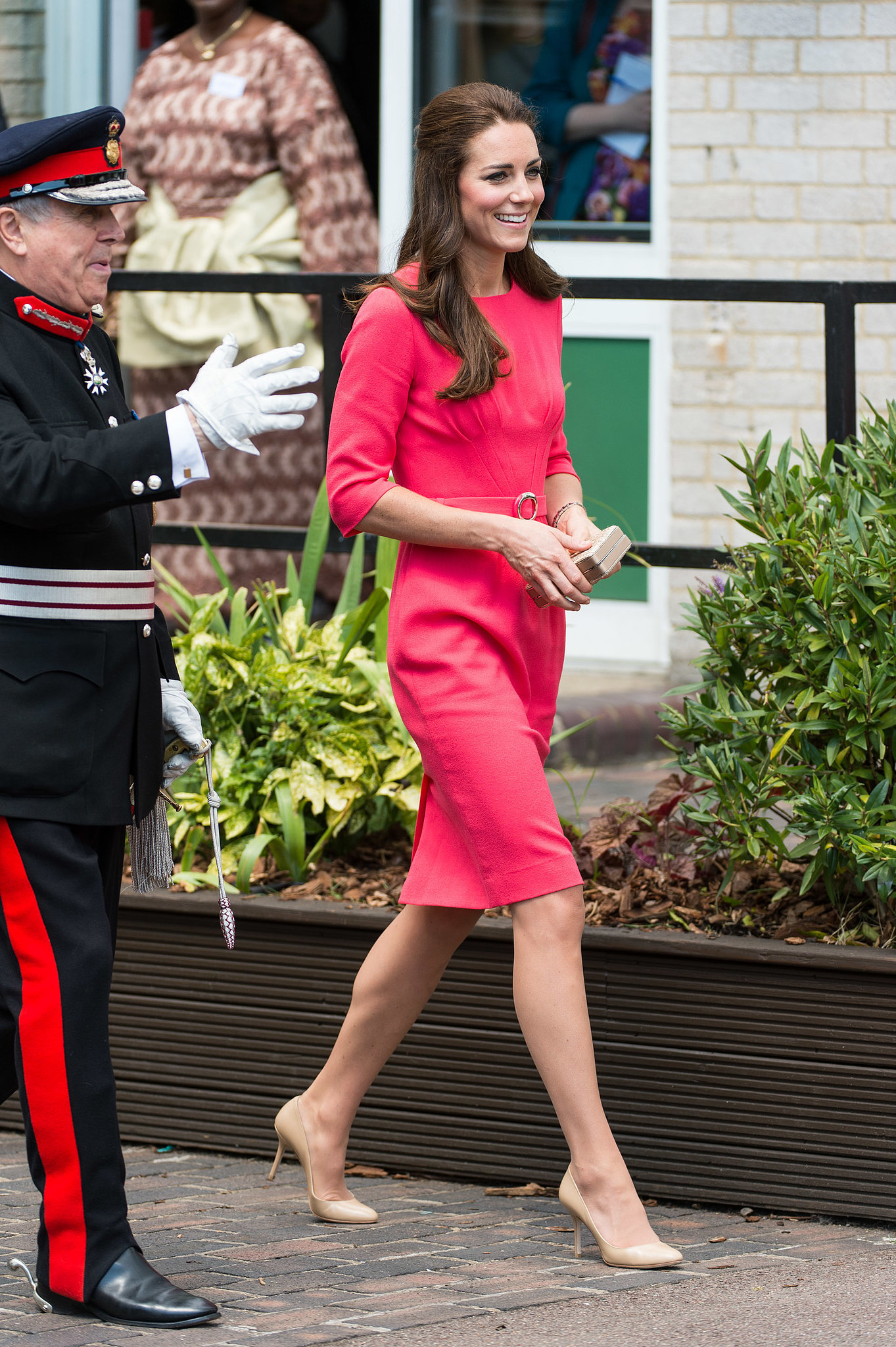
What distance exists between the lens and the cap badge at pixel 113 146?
126 inches

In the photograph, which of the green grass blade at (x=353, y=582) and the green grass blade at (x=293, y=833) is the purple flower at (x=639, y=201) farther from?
the green grass blade at (x=293, y=833)

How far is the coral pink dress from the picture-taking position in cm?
339

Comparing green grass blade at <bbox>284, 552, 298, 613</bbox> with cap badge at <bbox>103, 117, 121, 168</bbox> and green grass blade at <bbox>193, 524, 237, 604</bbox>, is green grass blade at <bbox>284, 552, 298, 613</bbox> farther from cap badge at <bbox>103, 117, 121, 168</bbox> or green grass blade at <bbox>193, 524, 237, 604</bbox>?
cap badge at <bbox>103, 117, 121, 168</bbox>

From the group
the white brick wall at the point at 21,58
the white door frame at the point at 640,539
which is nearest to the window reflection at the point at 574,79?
the white door frame at the point at 640,539

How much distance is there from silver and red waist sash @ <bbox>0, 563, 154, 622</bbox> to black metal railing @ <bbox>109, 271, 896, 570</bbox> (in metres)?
0.94

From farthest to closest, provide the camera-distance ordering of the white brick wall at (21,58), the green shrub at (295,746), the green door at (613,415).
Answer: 1. the white brick wall at (21,58)
2. the green door at (613,415)
3. the green shrub at (295,746)

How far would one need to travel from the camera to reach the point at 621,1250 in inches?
133

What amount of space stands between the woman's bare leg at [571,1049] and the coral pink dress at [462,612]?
0.22 feet

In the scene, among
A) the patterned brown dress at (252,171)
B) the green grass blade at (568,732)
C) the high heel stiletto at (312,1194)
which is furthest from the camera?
the patterned brown dress at (252,171)

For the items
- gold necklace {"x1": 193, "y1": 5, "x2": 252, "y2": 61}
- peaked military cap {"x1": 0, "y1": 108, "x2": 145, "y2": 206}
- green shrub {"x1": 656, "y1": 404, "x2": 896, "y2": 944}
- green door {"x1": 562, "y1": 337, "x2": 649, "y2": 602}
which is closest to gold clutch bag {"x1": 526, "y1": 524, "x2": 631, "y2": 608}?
green shrub {"x1": 656, "y1": 404, "x2": 896, "y2": 944}

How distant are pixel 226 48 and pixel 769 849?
14.8 ft

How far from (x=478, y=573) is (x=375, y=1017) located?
2.79 feet

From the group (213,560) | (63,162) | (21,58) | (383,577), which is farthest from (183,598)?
(21,58)

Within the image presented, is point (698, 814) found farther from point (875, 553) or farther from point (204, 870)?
point (204, 870)
